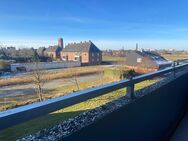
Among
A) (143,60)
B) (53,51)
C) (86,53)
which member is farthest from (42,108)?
(53,51)

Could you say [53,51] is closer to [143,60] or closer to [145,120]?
[143,60]

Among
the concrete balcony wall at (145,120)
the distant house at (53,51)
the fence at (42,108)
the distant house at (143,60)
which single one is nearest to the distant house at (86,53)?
the distant house at (53,51)

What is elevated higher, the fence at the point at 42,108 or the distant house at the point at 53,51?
the distant house at the point at 53,51

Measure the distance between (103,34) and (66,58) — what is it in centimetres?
1274

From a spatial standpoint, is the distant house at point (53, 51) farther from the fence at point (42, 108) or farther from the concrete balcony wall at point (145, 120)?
the fence at point (42, 108)

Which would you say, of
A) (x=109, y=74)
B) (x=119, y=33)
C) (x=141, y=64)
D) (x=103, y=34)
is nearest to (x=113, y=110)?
(x=109, y=74)

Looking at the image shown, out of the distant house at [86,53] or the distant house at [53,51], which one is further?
the distant house at [53,51]

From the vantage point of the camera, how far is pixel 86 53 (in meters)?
44.8

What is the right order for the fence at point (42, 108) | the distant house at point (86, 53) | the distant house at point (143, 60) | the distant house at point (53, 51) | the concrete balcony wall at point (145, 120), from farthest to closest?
the distant house at point (53, 51)
the distant house at point (86, 53)
the distant house at point (143, 60)
the concrete balcony wall at point (145, 120)
the fence at point (42, 108)

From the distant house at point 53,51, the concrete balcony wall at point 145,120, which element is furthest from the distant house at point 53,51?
the concrete balcony wall at point 145,120

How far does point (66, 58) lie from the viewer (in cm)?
4997

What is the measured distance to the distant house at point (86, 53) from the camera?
44750 mm

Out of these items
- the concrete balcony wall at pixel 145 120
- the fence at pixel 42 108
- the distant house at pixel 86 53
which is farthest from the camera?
the distant house at pixel 86 53

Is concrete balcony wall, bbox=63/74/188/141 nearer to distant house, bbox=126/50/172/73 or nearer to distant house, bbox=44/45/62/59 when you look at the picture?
distant house, bbox=126/50/172/73
